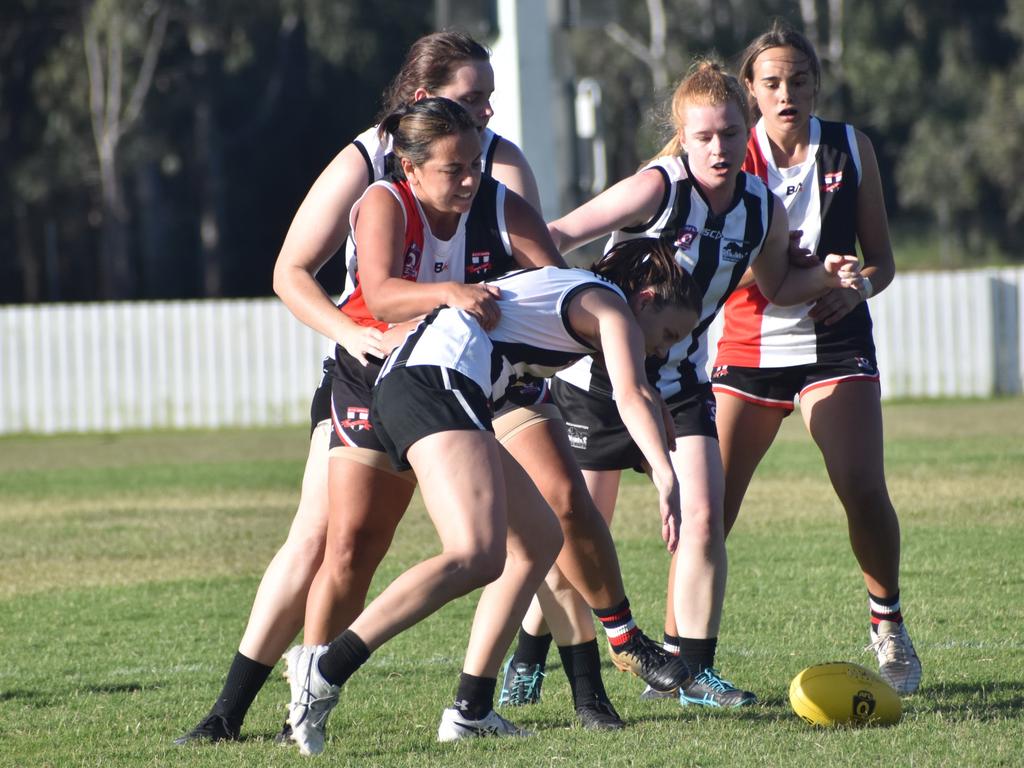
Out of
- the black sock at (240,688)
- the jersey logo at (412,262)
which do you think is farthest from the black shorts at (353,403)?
the black sock at (240,688)

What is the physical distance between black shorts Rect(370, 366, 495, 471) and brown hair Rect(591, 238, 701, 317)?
0.58 metres

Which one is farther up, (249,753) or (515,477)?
(515,477)

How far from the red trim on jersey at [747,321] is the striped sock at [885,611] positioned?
95 cm

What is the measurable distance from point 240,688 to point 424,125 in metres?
1.75

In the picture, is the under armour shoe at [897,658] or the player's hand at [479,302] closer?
the player's hand at [479,302]

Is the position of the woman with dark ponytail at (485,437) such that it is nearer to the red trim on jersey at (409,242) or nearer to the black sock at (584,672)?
the red trim on jersey at (409,242)

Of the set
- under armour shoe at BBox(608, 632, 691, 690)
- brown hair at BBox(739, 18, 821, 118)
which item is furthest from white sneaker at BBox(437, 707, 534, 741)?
brown hair at BBox(739, 18, 821, 118)

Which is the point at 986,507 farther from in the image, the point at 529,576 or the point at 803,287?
the point at 529,576

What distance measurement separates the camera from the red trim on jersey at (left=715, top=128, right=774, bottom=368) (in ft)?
18.0

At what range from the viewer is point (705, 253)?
4871mm

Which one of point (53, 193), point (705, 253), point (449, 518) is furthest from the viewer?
point (53, 193)

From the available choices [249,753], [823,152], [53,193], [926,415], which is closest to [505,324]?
[249,753]

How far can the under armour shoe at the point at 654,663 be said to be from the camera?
4652 mm

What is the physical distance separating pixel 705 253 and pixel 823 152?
2.78 feet
